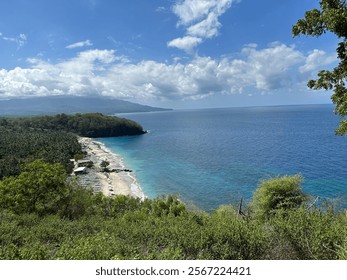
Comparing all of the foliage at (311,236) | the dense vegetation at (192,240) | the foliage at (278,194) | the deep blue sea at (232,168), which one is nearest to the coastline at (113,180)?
the deep blue sea at (232,168)

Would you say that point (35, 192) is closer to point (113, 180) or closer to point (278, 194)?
point (278, 194)

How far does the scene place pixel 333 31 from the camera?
8727mm

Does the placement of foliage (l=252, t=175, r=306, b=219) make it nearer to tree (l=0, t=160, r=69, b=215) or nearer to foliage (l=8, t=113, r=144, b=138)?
tree (l=0, t=160, r=69, b=215)

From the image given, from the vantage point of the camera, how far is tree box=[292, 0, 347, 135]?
8.30m

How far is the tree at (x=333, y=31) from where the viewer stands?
27.2ft

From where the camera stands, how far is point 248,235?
9.04 m

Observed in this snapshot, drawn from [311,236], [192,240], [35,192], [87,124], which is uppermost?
[87,124]

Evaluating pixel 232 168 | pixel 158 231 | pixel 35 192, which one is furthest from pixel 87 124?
pixel 158 231

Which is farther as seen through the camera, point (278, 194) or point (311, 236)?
point (278, 194)

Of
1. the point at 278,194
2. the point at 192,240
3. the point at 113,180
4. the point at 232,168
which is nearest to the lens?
Answer: the point at 192,240

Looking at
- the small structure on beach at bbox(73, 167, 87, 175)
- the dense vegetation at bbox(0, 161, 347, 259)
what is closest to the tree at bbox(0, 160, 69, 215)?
the dense vegetation at bbox(0, 161, 347, 259)

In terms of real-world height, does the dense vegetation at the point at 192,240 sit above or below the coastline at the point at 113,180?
above

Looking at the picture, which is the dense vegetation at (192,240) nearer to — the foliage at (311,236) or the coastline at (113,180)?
the foliage at (311,236)

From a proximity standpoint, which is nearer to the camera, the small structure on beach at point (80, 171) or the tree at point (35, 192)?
the tree at point (35, 192)
